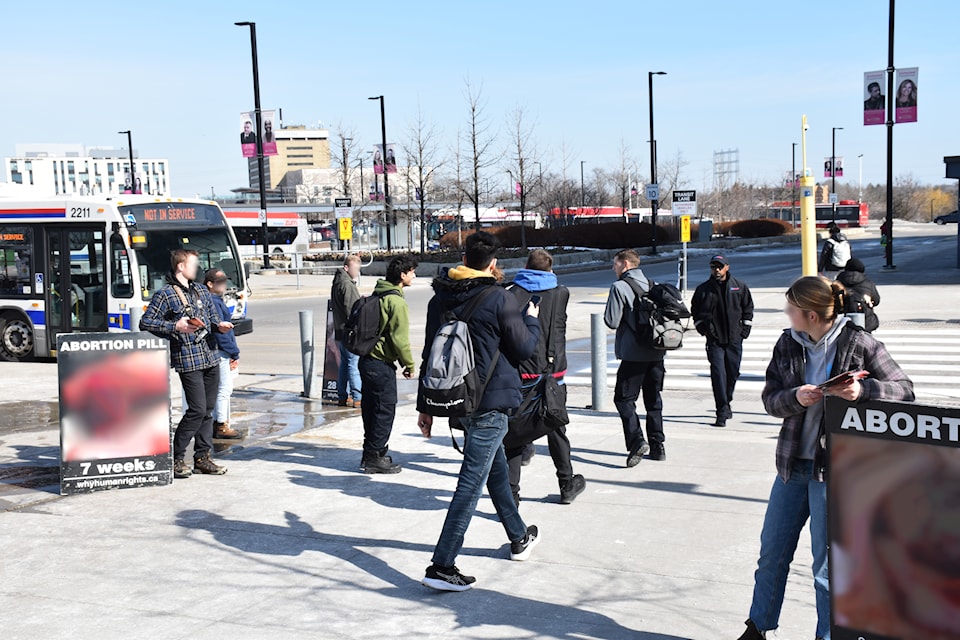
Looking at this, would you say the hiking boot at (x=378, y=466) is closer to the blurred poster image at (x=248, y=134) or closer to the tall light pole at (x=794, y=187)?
the blurred poster image at (x=248, y=134)

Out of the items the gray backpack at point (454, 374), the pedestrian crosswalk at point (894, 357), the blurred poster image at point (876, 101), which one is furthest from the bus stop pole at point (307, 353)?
the blurred poster image at point (876, 101)

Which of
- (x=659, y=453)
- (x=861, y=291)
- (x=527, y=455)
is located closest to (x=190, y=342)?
(x=527, y=455)

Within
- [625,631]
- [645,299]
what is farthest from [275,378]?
[625,631]

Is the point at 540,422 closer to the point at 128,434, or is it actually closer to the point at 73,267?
the point at 128,434

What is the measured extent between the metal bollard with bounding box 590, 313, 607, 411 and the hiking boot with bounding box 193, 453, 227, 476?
14.1 feet

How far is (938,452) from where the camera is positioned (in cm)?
355

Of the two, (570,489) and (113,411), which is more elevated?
(113,411)

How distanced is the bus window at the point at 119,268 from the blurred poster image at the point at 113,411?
31.0 feet

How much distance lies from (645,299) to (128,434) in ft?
14.2

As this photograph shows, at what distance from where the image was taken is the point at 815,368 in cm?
431

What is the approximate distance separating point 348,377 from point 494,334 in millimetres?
6471

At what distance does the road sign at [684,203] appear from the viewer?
30.2 metres

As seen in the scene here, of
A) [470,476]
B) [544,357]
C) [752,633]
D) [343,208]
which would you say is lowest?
[752,633]

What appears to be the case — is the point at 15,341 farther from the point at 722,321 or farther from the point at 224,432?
the point at 722,321
